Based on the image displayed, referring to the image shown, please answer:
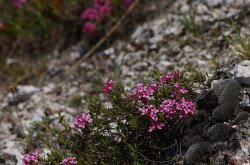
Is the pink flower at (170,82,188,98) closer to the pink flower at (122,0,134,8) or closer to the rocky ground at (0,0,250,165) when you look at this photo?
the rocky ground at (0,0,250,165)

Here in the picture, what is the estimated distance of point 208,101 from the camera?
476 centimetres

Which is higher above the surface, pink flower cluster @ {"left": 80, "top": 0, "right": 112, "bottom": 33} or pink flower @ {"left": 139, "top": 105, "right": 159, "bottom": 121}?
pink flower cluster @ {"left": 80, "top": 0, "right": 112, "bottom": 33}

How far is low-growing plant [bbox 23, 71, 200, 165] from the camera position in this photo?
4.61 metres

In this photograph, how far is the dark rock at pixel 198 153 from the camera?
436 centimetres

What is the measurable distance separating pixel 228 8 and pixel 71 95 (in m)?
2.65

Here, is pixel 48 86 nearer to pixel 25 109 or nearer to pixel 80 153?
pixel 25 109

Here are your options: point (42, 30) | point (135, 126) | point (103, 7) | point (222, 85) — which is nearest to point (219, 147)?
point (222, 85)

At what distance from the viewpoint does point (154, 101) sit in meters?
4.75

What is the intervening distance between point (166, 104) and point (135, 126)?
1.15ft

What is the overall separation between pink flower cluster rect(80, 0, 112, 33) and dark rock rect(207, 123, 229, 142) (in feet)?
13.7

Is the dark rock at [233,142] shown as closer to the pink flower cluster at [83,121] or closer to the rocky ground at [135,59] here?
the rocky ground at [135,59]

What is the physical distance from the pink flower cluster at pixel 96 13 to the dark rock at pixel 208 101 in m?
3.77

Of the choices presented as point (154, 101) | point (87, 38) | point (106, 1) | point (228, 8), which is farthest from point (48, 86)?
point (154, 101)

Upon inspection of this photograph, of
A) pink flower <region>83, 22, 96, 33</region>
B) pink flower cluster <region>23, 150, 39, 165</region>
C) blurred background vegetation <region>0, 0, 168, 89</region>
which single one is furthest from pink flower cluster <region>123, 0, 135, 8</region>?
pink flower cluster <region>23, 150, 39, 165</region>
